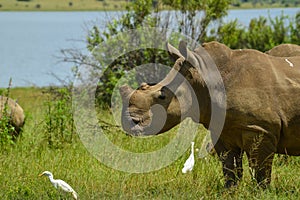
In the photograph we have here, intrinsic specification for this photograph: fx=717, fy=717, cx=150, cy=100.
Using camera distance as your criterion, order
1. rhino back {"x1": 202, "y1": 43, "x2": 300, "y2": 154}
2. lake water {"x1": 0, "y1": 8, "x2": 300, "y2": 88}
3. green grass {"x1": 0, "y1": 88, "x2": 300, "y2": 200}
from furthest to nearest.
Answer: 1. lake water {"x1": 0, "y1": 8, "x2": 300, "y2": 88}
2. green grass {"x1": 0, "y1": 88, "x2": 300, "y2": 200}
3. rhino back {"x1": 202, "y1": 43, "x2": 300, "y2": 154}

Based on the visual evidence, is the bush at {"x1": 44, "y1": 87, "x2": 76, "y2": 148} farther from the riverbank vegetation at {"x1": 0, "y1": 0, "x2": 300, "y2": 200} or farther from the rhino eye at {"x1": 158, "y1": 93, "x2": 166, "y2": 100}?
the rhino eye at {"x1": 158, "y1": 93, "x2": 166, "y2": 100}

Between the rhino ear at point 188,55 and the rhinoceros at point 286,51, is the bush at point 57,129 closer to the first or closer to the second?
the rhinoceros at point 286,51

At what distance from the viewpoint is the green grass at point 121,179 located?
7.25 meters

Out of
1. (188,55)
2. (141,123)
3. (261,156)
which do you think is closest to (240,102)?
(261,156)

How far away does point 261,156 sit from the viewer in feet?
23.1

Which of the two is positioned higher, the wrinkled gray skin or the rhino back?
the rhino back

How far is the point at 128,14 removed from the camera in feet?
50.6

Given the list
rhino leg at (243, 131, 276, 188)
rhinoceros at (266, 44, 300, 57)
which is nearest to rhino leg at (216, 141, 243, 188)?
rhino leg at (243, 131, 276, 188)

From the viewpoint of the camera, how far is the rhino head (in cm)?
679

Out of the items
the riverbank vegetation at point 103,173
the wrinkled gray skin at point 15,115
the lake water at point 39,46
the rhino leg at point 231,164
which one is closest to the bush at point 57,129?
the riverbank vegetation at point 103,173

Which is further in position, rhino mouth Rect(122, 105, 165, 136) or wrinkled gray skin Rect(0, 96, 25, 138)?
wrinkled gray skin Rect(0, 96, 25, 138)

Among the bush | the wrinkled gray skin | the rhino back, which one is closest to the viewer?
the rhino back

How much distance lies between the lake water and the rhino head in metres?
8.51

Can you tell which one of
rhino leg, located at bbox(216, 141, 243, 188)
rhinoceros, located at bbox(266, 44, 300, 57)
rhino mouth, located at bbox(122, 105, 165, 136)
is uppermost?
rhinoceros, located at bbox(266, 44, 300, 57)
